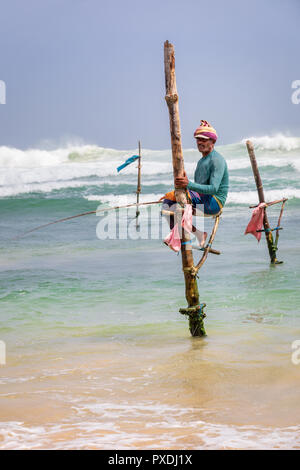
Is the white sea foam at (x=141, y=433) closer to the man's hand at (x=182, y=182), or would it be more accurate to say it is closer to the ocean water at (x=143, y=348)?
the ocean water at (x=143, y=348)

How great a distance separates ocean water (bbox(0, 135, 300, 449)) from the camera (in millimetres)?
3393

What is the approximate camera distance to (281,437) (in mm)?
3199

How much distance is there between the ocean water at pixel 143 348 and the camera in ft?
11.1

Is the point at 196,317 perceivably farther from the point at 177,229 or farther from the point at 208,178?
the point at 208,178

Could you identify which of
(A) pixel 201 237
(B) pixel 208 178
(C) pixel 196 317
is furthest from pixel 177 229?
(C) pixel 196 317

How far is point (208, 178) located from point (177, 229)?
494 millimetres

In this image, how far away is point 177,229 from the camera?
16.1ft

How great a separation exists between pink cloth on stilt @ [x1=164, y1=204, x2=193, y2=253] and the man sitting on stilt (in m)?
0.13

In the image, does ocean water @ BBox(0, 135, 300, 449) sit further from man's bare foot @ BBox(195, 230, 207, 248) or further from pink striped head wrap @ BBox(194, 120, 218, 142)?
pink striped head wrap @ BBox(194, 120, 218, 142)

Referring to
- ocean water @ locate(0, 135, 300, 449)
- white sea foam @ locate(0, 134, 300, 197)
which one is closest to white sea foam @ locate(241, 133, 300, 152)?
white sea foam @ locate(0, 134, 300, 197)

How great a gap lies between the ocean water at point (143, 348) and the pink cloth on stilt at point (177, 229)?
0.95m

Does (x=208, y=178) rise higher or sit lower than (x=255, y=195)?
lower

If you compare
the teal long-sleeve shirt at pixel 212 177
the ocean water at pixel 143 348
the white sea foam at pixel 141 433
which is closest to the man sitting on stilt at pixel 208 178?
the teal long-sleeve shirt at pixel 212 177
